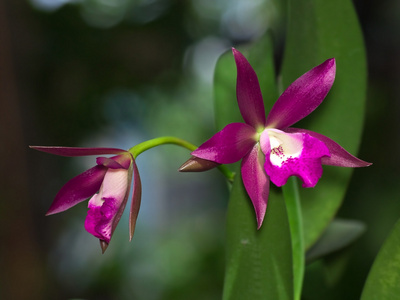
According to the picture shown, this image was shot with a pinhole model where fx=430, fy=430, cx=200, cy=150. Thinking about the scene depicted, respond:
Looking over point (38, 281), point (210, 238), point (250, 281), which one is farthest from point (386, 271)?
point (210, 238)

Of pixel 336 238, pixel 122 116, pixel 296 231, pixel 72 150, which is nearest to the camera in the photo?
pixel 72 150

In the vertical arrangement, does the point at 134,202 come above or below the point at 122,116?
below

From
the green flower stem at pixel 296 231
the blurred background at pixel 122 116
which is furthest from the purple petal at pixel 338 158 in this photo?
the blurred background at pixel 122 116

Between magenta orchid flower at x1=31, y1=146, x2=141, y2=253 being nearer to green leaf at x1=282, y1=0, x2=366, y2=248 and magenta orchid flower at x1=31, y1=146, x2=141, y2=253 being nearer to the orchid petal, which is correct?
the orchid petal

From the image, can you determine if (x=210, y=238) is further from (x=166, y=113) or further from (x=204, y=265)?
(x=166, y=113)

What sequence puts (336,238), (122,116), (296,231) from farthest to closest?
(122,116)
(336,238)
(296,231)

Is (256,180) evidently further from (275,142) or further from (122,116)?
(122,116)

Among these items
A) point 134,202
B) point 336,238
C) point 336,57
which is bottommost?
point 336,238

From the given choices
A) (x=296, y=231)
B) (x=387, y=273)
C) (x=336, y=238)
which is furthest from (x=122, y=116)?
(x=387, y=273)
